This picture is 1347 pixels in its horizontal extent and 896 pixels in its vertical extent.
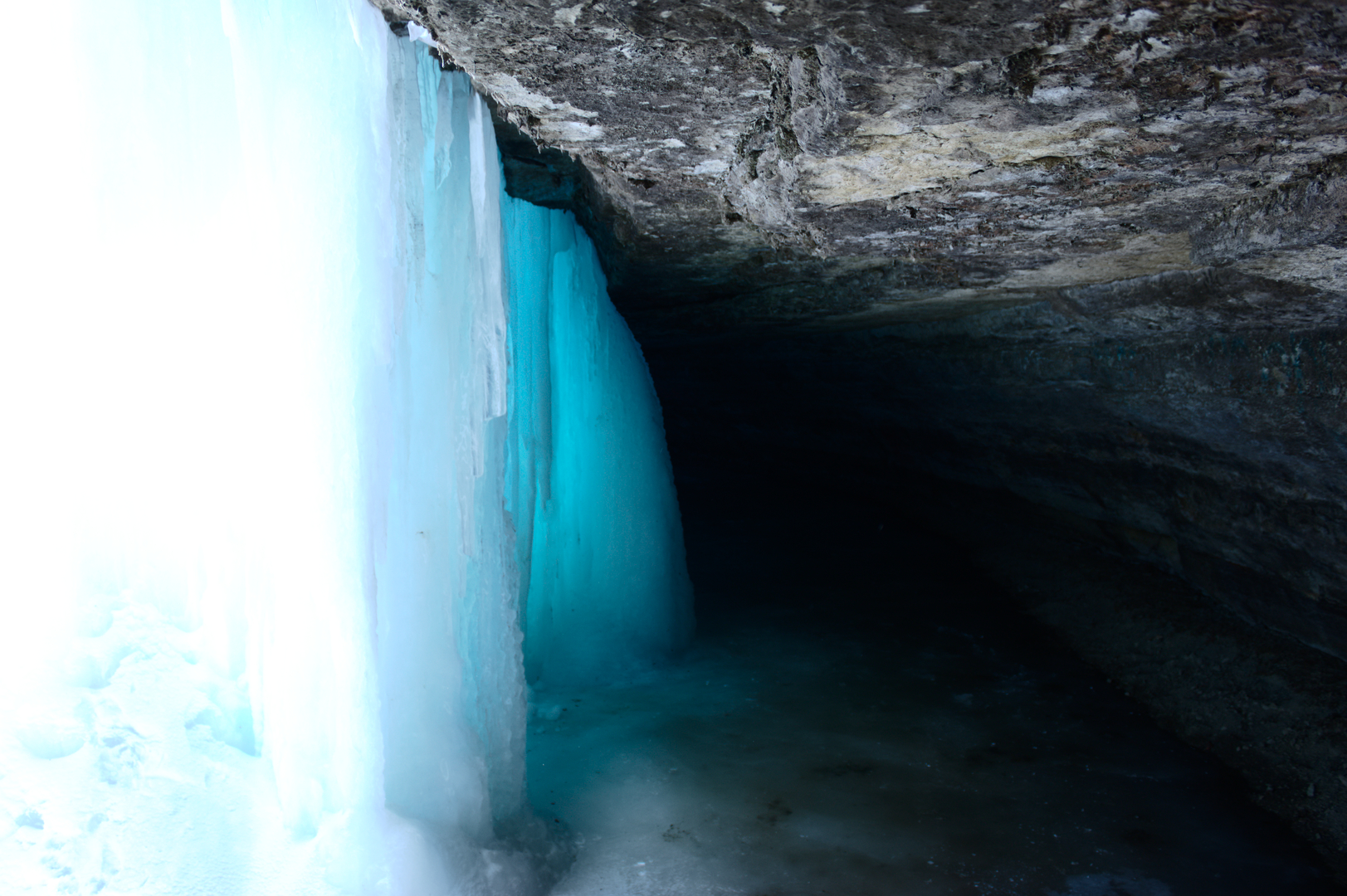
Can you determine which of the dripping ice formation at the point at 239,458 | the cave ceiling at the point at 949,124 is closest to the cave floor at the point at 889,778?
the dripping ice formation at the point at 239,458

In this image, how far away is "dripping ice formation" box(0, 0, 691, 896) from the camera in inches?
99.7

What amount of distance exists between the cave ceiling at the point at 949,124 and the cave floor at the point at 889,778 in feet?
8.27

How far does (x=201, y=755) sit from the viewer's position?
2.82 metres

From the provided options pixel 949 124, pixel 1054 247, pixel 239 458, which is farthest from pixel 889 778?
pixel 239 458

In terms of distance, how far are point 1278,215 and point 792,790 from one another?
3.21m

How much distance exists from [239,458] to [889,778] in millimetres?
3402

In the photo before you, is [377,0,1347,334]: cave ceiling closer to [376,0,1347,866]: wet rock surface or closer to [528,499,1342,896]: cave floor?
[376,0,1347,866]: wet rock surface

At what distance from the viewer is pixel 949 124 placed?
2.62 m

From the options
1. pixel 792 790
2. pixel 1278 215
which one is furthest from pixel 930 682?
pixel 1278 215

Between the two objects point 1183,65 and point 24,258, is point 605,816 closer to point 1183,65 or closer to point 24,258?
point 24,258

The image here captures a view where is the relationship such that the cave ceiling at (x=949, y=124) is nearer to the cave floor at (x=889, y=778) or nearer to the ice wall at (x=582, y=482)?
the ice wall at (x=582, y=482)

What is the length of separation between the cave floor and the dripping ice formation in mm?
817

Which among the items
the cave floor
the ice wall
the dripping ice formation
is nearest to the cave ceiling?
the dripping ice formation

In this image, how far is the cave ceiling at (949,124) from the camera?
2033 millimetres
